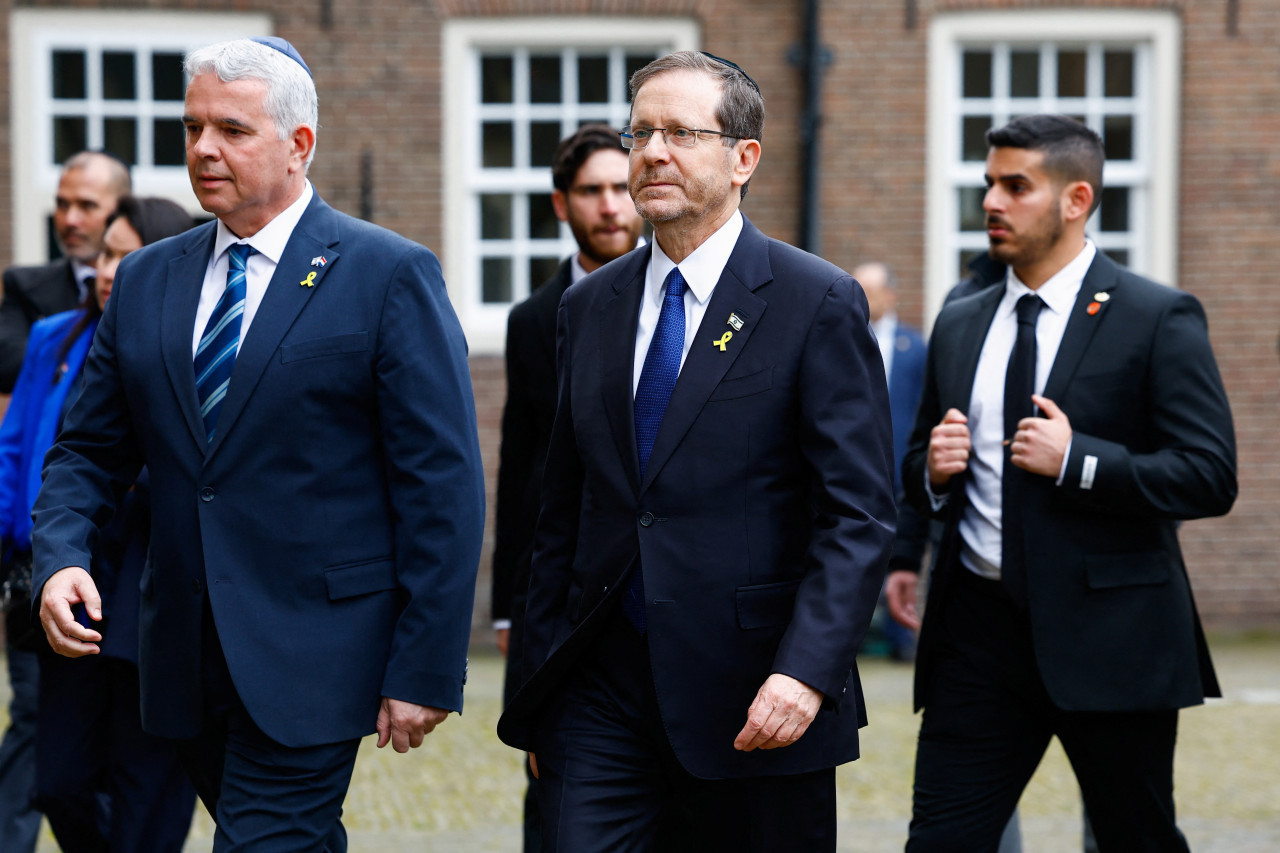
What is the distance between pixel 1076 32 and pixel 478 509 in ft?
27.5

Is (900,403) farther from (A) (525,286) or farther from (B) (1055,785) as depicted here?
(B) (1055,785)

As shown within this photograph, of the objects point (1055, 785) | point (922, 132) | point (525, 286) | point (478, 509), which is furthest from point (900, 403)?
point (478, 509)

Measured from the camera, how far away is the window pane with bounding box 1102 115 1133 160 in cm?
1075

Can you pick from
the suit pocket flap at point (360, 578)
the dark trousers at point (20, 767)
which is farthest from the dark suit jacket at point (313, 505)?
the dark trousers at point (20, 767)

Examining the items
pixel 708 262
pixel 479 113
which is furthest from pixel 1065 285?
pixel 479 113

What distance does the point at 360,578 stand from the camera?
3.10 metres

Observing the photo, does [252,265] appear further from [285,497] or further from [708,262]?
[708,262]

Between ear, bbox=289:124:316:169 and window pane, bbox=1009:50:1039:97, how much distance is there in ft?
26.9

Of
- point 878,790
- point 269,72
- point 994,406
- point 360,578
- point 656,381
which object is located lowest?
point 878,790

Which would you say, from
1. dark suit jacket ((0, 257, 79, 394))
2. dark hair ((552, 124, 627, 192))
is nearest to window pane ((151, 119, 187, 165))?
dark suit jacket ((0, 257, 79, 394))

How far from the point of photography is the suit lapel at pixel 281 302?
3059 mm

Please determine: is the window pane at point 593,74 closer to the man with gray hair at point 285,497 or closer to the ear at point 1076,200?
the ear at point 1076,200

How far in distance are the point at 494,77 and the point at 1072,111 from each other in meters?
3.78

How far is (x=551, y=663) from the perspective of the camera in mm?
3053
